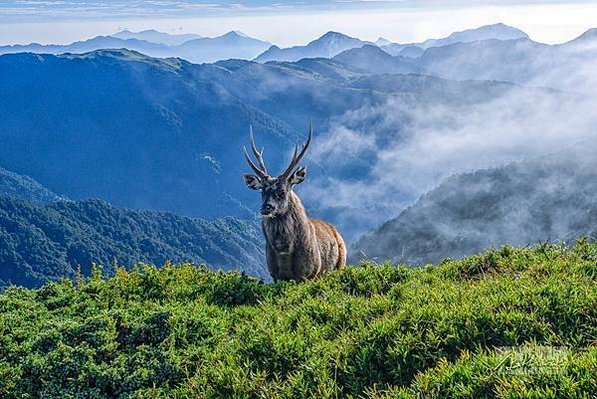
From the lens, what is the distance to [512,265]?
9406 mm

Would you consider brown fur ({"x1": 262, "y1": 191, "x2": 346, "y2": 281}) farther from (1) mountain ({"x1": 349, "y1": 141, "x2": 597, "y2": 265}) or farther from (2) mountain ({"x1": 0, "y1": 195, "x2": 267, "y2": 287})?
(2) mountain ({"x1": 0, "y1": 195, "x2": 267, "y2": 287})

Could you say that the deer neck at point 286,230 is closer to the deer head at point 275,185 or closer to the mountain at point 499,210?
the deer head at point 275,185

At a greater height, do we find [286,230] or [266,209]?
[266,209]

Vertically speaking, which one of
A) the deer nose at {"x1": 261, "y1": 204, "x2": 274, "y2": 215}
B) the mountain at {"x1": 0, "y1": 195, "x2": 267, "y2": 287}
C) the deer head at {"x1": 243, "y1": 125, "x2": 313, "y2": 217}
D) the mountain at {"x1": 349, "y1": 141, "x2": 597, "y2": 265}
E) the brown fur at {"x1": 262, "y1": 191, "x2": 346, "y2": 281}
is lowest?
the mountain at {"x1": 0, "y1": 195, "x2": 267, "y2": 287}

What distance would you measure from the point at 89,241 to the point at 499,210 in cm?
10667

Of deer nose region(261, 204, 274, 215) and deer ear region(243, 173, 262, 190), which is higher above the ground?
deer ear region(243, 173, 262, 190)

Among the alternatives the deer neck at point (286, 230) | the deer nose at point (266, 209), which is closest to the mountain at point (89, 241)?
the deer neck at point (286, 230)

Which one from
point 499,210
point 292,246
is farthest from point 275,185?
point 499,210

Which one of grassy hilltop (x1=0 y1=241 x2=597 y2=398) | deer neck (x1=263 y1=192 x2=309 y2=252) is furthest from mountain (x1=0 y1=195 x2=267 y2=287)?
grassy hilltop (x1=0 y1=241 x2=597 y2=398)

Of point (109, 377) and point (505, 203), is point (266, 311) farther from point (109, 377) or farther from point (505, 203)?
point (505, 203)

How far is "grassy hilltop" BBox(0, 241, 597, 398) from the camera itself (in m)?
5.52

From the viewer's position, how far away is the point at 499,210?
11488cm

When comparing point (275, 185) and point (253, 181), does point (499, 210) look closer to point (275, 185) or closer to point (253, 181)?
point (253, 181)

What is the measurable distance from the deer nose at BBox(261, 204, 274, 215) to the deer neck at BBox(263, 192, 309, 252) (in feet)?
1.55
